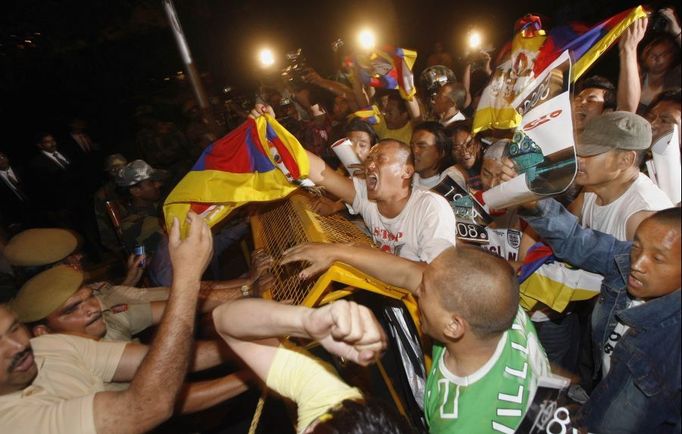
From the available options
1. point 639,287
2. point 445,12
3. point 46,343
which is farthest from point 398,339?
point 445,12

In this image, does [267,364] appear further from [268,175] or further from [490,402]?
[268,175]

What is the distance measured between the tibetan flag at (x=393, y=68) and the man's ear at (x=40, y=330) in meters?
4.60

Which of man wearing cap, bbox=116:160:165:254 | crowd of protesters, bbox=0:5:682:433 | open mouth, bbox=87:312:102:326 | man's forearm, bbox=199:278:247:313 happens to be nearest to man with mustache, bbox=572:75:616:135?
crowd of protesters, bbox=0:5:682:433

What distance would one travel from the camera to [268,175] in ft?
12.0

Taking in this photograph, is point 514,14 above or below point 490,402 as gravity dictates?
above

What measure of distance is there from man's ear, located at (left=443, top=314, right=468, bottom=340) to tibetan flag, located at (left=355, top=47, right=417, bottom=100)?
4.05 meters

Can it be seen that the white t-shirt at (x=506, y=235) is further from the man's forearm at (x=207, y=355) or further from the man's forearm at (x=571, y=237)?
the man's forearm at (x=207, y=355)

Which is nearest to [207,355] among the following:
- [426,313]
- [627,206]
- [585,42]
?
[426,313]

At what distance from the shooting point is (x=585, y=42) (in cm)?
338

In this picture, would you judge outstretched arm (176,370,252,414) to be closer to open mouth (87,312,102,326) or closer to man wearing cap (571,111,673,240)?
open mouth (87,312,102,326)

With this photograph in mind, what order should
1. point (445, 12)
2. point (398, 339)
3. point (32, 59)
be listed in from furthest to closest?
1. point (445, 12)
2. point (32, 59)
3. point (398, 339)

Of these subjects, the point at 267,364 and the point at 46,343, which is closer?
the point at 267,364

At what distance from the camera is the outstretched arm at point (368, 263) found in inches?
93.2

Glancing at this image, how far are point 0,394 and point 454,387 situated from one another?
92.1 inches
